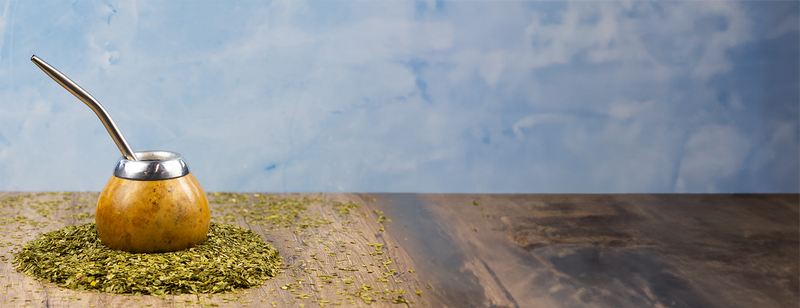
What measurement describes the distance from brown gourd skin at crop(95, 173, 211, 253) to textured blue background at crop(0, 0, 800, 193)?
3.97ft

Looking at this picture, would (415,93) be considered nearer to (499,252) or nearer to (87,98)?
(499,252)

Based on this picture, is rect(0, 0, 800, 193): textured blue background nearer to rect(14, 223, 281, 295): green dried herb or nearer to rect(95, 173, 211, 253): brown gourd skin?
rect(14, 223, 281, 295): green dried herb

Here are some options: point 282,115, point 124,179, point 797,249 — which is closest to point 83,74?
point 282,115

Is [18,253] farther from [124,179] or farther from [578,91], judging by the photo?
[578,91]

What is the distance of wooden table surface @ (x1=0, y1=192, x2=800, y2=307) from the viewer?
1619 mm

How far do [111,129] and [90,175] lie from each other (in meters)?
1.33

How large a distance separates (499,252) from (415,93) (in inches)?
44.3

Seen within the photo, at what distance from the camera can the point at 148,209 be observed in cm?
164

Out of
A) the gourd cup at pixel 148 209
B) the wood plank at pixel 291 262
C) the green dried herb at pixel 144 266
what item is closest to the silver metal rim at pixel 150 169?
the gourd cup at pixel 148 209

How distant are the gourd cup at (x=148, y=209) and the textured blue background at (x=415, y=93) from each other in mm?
1191

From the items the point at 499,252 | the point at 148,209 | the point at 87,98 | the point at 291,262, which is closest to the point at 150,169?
the point at 148,209

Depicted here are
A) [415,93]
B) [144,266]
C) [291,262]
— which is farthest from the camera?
[415,93]

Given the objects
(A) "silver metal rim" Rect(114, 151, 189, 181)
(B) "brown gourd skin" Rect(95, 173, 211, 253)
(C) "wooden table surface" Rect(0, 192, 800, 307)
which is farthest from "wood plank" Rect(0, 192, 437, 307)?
(A) "silver metal rim" Rect(114, 151, 189, 181)

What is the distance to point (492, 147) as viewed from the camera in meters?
3.07
